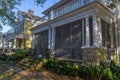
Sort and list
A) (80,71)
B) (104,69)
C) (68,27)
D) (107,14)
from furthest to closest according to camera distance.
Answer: (68,27) < (107,14) < (80,71) < (104,69)

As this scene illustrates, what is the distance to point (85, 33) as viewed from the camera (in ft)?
37.4

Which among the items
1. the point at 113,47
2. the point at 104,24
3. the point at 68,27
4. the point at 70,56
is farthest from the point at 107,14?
the point at 70,56

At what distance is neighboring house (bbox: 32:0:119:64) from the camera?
1044cm

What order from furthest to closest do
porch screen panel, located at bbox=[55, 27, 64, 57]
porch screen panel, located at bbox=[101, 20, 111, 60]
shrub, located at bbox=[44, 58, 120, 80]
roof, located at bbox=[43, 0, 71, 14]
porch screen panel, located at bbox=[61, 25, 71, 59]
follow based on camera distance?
roof, located at bbox=[43, 0, 71, 14]
porch screen panel, located at bbox=[55, 27, 64, 57]
porch screen panel, located at bbox=[61, 25, 71, 59]
porch screen panel, located at bbox=[101, 20, 111, 60]
shrub, located at bbox=[44, 58, 120, 80]

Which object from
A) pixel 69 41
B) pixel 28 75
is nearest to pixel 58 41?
pixel 69 41

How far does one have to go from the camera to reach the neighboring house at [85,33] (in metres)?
10.4

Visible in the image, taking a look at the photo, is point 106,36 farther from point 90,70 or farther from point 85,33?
point 90,70

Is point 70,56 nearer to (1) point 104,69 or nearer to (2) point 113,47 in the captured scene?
(2) point 113,47

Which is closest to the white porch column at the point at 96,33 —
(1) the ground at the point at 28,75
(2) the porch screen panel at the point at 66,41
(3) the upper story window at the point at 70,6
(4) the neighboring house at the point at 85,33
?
(4) the neighboring house at the point at 85,33

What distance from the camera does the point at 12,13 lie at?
49.3 ft

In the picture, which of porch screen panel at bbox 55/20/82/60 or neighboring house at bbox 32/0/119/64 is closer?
neighboring house at bbox 32/0/119/64

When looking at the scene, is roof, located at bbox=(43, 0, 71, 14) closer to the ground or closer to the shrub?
the shrub

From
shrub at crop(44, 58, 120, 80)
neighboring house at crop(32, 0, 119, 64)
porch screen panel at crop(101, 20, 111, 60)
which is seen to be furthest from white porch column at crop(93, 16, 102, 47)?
shrub at crop(44, 58, 120, 80)

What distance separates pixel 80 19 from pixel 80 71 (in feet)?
16.1
